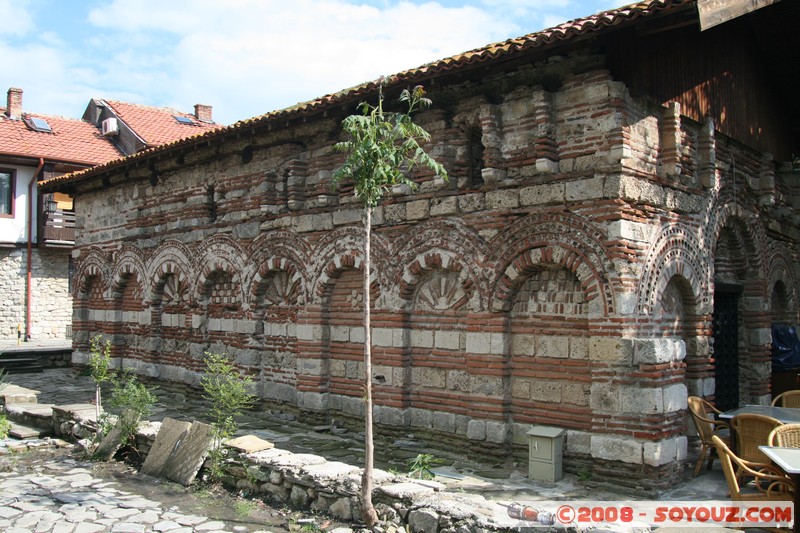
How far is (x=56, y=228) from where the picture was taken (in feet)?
76.2

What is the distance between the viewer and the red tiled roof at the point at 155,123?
2636 centimetres

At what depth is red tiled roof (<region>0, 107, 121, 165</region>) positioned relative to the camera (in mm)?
22938

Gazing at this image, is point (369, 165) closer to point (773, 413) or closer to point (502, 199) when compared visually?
point (502, 199)

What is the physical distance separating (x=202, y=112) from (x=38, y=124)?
6978 millimetres

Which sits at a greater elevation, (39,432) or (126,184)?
(126,184)

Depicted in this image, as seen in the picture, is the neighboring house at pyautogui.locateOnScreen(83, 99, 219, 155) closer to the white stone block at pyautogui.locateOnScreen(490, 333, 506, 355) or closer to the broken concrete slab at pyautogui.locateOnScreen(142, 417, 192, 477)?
the broken concrete slab at pyautogui.locateOnScreen(142, 417, 192, 477)

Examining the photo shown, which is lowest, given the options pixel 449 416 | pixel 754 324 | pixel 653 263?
pixel 449 416

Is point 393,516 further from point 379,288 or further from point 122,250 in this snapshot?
point 122,250

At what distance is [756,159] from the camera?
32.5 ft

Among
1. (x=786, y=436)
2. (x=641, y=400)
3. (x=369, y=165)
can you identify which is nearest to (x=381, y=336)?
(x=369, y=165)

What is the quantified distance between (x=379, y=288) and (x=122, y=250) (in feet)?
25.6

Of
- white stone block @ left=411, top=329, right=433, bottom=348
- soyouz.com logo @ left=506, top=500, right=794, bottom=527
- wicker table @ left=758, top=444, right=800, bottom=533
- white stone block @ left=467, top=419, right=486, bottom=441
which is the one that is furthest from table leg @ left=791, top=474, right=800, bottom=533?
white stone block @ left=411, top=329, right=433, bottom=348

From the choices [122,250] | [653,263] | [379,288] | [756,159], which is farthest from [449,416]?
[122,250]

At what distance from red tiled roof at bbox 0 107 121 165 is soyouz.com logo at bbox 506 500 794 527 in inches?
876
